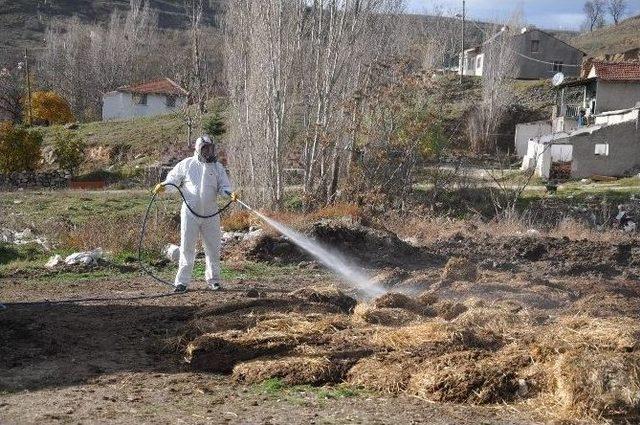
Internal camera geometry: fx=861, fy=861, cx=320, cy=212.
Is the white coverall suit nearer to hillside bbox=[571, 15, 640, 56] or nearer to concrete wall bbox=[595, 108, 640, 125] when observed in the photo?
concrete wall bbox=[595, 108, 640, 125]

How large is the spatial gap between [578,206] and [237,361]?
2290 cm

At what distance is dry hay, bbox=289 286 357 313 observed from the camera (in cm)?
942

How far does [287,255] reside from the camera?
1466cm

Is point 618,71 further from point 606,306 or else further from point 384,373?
point 384,373

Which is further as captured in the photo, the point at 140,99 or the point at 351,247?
the point at 140,99

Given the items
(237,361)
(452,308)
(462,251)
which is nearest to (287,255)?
(462,251)

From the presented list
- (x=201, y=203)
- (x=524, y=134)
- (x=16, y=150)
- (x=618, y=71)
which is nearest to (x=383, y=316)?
(x=201, y=203)

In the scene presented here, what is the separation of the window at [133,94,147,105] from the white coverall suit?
59.4m

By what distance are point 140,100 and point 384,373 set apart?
213 ft

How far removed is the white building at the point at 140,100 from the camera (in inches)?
2687

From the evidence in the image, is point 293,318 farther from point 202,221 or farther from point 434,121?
point 434,121

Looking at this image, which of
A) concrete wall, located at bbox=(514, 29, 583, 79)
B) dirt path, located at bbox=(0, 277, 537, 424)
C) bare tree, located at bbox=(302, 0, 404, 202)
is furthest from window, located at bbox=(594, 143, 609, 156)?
dirt path, located at bbox=(0, 277, 537, 424)

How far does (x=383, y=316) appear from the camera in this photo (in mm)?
8398

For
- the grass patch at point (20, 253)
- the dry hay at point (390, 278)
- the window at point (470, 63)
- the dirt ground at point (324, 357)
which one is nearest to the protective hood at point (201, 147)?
the dirt ground at point (324, 357)
